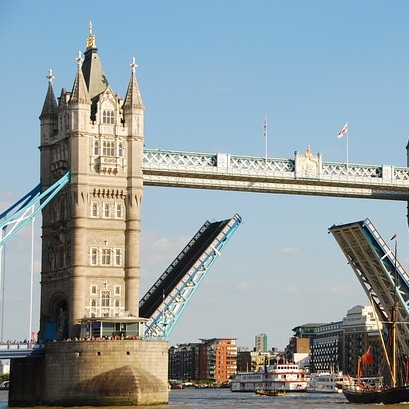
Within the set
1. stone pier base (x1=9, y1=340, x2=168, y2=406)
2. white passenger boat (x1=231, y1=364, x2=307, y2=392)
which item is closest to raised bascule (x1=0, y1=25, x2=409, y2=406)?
stone pier base (x1=9, y1=340, x2=168, y2=406)

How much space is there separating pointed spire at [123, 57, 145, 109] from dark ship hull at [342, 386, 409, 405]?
22277mm

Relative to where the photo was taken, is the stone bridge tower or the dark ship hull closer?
the stone bridge tower

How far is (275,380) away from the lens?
130 meters

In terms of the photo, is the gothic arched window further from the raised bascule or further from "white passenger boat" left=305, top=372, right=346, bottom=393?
"white passenger boat" left=305, top=372, right=346, bottom=393

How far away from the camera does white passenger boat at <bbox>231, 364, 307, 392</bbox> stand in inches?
5094

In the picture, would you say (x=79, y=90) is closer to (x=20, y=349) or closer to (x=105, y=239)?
(x=105, y=239)

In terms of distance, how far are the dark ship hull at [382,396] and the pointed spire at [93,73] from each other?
2447 cm

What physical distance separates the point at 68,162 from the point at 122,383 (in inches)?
525

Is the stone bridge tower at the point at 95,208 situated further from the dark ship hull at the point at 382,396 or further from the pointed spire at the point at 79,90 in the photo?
the dark ship hull at the point at 382,396

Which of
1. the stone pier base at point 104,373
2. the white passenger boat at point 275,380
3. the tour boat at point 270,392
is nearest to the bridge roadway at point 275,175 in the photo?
the stone pier base at point 104,373

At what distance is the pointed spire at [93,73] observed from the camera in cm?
7300

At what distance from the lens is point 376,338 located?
6152 inches

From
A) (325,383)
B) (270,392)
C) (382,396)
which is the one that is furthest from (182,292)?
(325,383)

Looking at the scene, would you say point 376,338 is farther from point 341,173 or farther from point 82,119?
point 82,119
